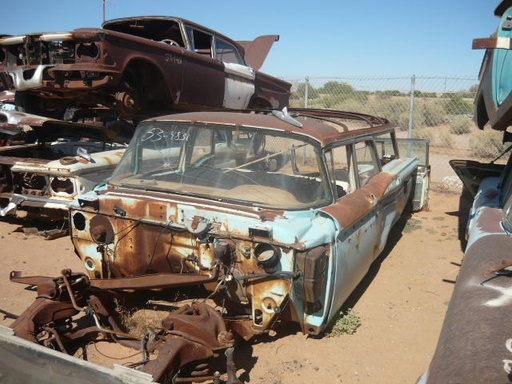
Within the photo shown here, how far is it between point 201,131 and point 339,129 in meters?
1.32

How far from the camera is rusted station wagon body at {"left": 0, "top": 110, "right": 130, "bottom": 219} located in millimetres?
5573

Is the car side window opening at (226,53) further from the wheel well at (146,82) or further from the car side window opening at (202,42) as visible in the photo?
the wheel well at (146,82)

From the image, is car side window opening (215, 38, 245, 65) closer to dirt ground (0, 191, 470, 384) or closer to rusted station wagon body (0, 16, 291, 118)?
rusted station wagon body (0, 16, 291, 118)

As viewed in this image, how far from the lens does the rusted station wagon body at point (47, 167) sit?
18.3ft

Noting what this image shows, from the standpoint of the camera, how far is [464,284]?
113 inches

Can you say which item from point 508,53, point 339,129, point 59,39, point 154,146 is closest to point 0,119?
point 59,39

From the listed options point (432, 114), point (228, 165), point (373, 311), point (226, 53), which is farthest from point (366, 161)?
point (432, 114)

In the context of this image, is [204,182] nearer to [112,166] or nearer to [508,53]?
[112,166]

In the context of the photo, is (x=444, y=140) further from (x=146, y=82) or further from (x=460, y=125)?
(x=146, y=82)

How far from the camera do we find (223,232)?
311 centimetres

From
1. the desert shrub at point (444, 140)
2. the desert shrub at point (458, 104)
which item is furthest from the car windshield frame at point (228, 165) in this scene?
the desert shrub at point (444, 140)

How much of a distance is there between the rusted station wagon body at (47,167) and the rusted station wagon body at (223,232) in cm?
185

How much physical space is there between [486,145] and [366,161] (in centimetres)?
1029

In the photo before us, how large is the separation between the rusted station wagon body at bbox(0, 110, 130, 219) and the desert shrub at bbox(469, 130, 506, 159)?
9.81 m
